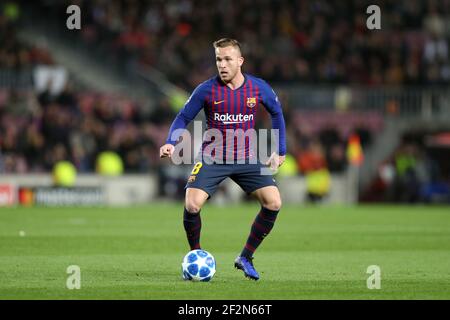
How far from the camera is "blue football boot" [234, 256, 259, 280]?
34.8ft

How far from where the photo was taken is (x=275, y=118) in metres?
11.1

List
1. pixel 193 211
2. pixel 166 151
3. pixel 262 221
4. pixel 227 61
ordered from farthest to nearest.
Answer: pixel 262 221 < pixel 193 211 < pixel 227 61 < pixel 166 151

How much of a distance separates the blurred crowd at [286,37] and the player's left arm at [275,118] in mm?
21663

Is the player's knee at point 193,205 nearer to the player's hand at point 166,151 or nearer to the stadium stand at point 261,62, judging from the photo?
the player's hand at point 166,151

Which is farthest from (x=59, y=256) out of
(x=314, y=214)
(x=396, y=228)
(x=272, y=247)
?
(x=314, y=214)

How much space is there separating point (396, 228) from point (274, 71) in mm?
14064

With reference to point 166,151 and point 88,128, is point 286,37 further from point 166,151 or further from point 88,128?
point 166,151

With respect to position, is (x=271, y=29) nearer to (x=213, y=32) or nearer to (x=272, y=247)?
(x=213, y=32)

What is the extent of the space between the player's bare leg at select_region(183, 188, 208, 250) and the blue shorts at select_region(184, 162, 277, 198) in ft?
0.20

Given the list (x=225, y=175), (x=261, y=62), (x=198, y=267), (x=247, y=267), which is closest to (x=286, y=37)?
(x=261, y=62)

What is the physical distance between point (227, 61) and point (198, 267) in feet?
6.86

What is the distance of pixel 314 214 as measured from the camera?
81.5ft
